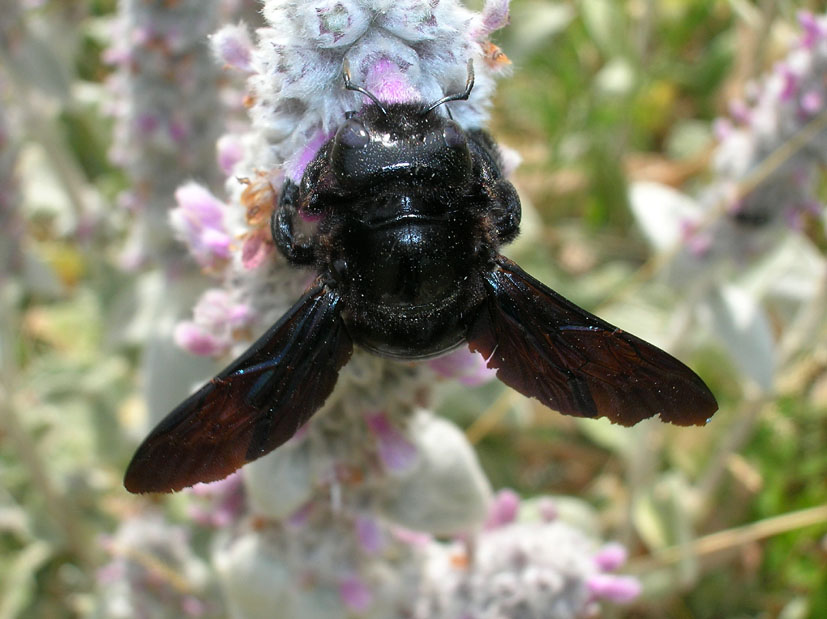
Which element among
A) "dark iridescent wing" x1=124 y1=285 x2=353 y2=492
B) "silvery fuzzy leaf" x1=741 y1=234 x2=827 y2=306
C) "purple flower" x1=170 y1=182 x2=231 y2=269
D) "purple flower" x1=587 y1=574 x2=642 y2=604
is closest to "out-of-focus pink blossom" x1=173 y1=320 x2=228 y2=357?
"purple flower" x1=170 y1=182 x2=231 y2=269

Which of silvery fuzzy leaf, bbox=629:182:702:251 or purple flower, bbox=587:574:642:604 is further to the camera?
silvery fuzzy leaf, bbox=629:182:702:251

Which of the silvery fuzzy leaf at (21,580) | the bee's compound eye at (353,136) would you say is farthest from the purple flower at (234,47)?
the silvery fuzzy leaf at (21,580)

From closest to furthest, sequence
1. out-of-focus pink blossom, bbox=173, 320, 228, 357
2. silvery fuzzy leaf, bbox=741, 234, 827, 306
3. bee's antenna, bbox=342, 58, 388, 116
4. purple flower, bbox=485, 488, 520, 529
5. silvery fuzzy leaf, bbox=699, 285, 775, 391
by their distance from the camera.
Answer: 1. bee's antenna, bbox=342, 58, 388, 116
2. out-of-focus pink blossom, bbox=173, 320, 228, 357
3. purple flower, bbox=485, 488, 520, 529
4. silvery fuzzy leaf, bbox=699, 285, 775, 391
5. silvery fuzzy leaf, bbox=741, 234, 827, 306

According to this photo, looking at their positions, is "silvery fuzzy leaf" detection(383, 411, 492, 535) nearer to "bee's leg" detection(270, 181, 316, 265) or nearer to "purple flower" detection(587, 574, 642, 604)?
"purple flower" detection(587, 574, 642, 604)

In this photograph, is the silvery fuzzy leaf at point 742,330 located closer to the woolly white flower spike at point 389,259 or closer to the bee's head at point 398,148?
the woolly white flower spike at point 389,259

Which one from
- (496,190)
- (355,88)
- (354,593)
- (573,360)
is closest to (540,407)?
(354,593)

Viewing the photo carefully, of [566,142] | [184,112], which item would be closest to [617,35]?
[566,142]

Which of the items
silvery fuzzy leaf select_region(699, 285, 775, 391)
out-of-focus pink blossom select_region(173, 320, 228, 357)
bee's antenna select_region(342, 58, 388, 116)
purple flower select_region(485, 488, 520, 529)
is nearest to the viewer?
bee's antenna select_region(342, 58, 388, 116)
